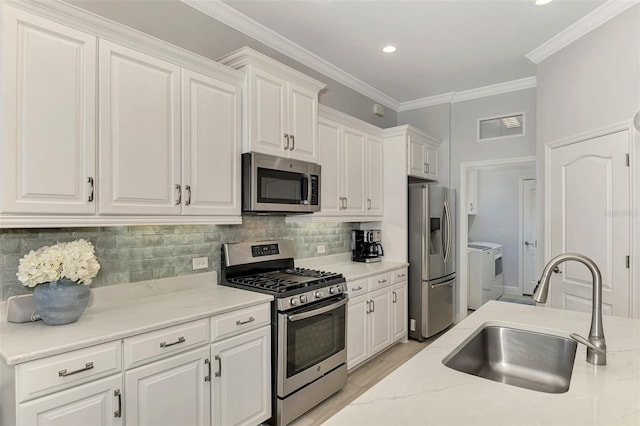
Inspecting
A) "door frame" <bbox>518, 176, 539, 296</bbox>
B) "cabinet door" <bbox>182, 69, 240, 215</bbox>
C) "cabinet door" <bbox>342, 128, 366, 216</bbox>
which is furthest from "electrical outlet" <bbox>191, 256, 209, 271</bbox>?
"door frame" <bbox>518, 176, 539, 296</bbox>

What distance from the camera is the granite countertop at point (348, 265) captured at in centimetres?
337

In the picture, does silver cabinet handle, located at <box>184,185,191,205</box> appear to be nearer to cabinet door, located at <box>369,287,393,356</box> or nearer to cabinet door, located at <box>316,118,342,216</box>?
cabinet door, located at <box>316,118,342,216</box>

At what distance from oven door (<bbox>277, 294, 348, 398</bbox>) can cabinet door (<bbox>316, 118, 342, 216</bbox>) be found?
3.00 ft

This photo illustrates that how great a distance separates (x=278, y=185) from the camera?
2.72m

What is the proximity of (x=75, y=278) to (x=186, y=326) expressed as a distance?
1.85 feet

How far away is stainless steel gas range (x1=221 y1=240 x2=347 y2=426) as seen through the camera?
7.72ft

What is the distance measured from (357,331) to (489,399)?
91.8 inches

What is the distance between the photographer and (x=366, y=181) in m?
3.89

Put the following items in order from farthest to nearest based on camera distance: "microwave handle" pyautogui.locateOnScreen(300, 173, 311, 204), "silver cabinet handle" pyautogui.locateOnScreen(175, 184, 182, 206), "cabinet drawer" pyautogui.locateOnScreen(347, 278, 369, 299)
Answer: "cabinet drawer" pyautogui.locateOnScreen(347, 278, 369, 299), "microwave handle" pyautogui.locateOnScreen(300, 173, 311, 204), "silver cabinet handle" pyautogui.locateOnScreen(175, 184, 182, 206)

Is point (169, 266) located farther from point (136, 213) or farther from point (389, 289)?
point (389, 289)

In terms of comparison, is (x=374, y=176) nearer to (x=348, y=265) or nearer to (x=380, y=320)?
(x=348, y=265)

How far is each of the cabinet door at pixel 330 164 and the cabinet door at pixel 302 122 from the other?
0.25 metres

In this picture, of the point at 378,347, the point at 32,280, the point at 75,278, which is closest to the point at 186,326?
the point at 75,278

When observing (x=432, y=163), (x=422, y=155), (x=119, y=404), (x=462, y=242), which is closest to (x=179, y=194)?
(x=119, y=404)
